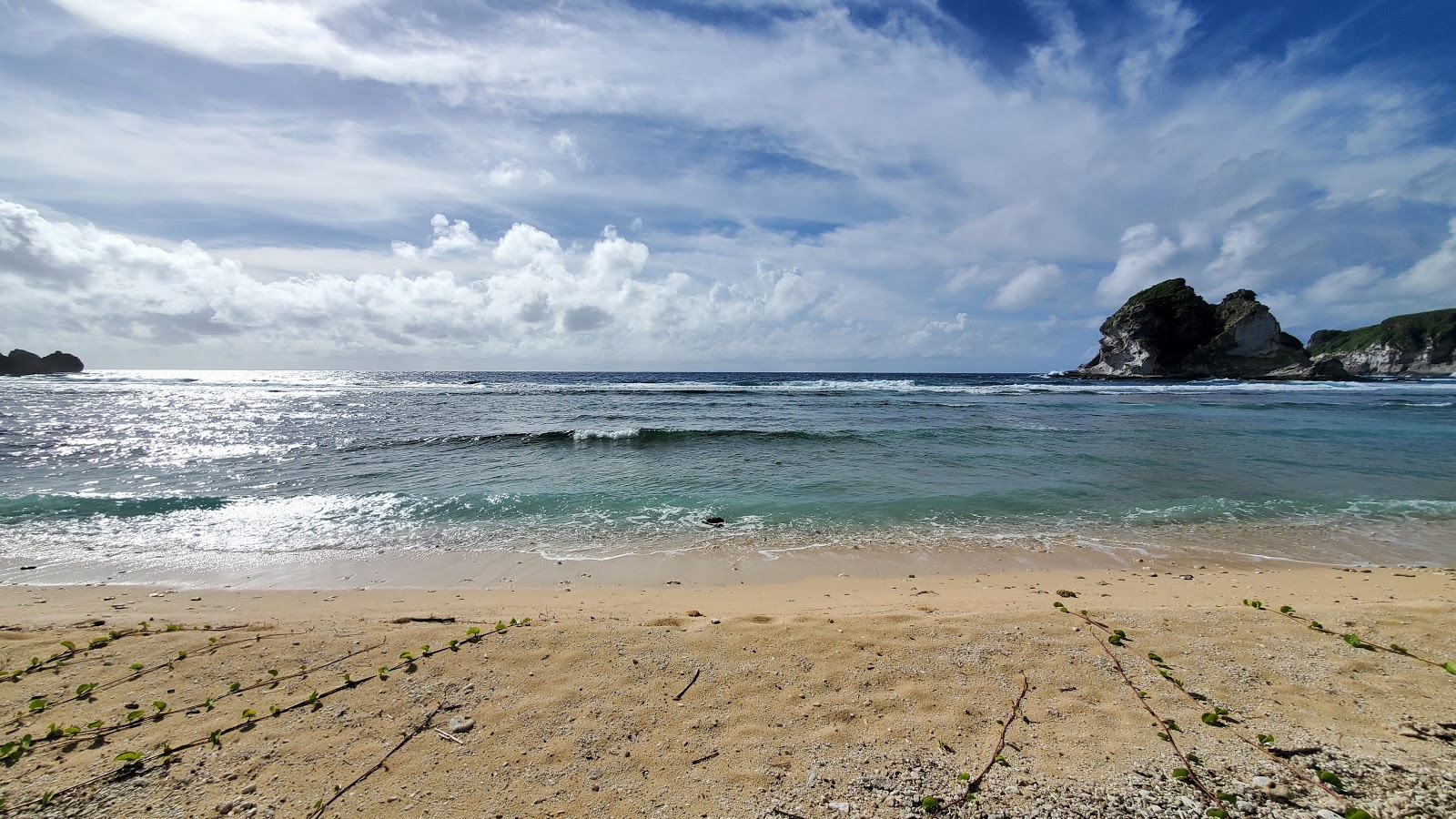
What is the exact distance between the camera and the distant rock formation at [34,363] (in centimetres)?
6719

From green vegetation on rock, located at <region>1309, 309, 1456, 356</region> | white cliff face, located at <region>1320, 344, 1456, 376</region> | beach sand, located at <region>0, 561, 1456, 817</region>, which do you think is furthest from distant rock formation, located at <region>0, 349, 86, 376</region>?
green vegetation on rock, located at <region>1309, 309, 1456, 356</region>

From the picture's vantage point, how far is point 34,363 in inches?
2763

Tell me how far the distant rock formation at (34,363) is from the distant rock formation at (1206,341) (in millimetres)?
139902

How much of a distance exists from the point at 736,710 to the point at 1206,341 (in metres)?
91.2

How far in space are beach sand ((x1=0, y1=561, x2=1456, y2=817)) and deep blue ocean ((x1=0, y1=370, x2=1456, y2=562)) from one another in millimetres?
3445

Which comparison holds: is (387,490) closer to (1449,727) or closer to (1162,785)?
(1162,785)

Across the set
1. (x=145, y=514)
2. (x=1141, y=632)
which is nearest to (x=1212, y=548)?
(x=1141, y=632)

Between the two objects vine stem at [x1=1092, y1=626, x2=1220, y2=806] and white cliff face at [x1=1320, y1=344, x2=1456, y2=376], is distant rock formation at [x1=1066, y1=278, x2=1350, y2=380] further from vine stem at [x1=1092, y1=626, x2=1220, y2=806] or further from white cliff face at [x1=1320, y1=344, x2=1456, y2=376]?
vine stem at [x1=1092, y1=626, x2=1220, y2=806]

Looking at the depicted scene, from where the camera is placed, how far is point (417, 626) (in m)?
5.01

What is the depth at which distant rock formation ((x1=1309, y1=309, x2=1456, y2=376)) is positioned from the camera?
8656cm

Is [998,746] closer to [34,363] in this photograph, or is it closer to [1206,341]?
[1206,341]

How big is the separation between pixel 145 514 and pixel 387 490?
3.63 meters

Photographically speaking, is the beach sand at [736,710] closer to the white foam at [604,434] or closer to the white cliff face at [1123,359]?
the white foam at [604,434]

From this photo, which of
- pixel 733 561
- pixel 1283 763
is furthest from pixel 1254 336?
pixel 1283 763
